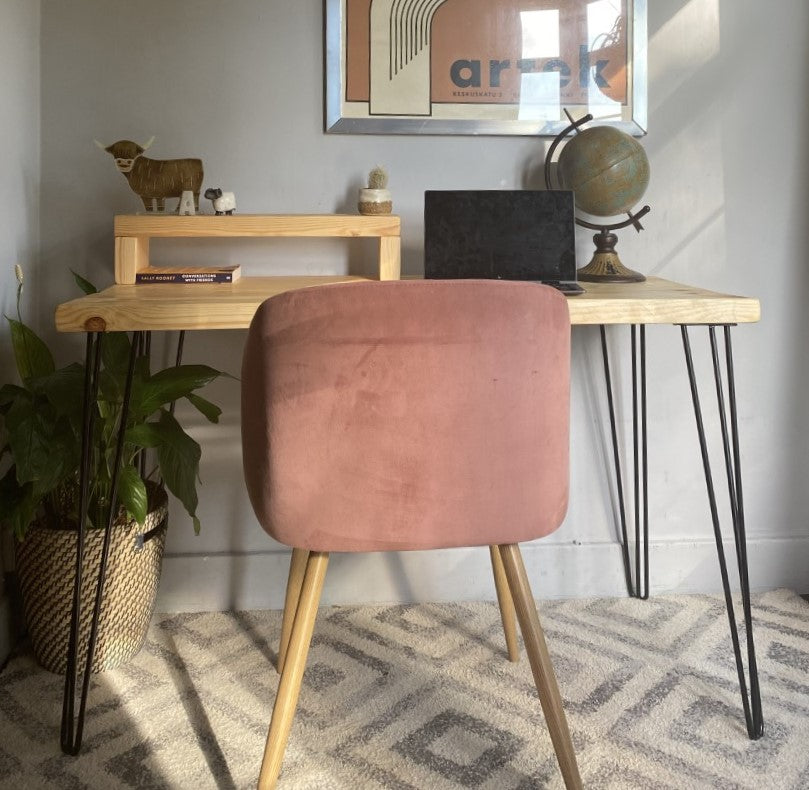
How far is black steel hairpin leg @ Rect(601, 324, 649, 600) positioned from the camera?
2209 mm

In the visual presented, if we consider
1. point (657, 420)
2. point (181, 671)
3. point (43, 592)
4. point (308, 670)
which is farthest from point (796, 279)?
point (43, 592)

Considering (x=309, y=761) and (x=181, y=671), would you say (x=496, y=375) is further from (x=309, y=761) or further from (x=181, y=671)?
(x=181, y=671)

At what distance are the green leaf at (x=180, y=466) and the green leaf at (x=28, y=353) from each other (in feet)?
0.91

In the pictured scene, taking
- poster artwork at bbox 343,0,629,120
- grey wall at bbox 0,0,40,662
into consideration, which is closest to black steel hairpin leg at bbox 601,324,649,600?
poster artwork at bbox 343,0,629,120

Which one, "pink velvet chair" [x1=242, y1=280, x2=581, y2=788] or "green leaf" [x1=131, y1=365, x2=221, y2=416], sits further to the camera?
"green leaf" [x1=131, y1=365, x2=221, y2=416]

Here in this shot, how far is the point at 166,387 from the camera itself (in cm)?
179

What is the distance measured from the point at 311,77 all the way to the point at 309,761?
1472 millimetres

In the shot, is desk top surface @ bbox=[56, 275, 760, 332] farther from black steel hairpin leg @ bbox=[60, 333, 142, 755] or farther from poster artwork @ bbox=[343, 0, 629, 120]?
poster artwork @ bbox=[343, 0, 629, 120]

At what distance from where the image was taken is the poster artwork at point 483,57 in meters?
2.10

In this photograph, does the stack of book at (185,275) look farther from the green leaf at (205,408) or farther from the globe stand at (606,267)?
the globe stand at (606,267)

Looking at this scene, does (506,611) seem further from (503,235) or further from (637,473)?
(503,235)

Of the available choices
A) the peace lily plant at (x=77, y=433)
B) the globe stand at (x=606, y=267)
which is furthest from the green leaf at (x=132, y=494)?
the globe stand at (x=606, y=267)

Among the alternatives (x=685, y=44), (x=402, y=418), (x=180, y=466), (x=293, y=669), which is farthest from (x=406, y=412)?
(x=685, y=44)

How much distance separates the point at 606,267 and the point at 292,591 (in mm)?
969
